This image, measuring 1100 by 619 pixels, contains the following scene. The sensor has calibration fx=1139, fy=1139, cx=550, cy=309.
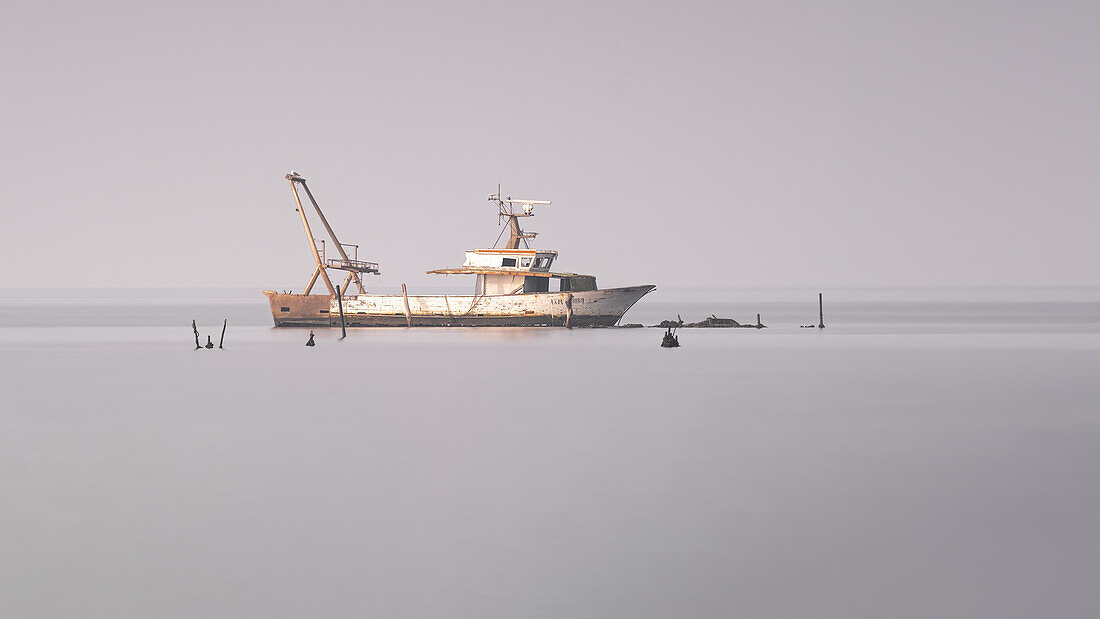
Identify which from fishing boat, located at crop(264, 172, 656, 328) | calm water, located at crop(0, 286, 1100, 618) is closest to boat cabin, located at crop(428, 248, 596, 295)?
fishing boat, located at crop(264, 172, 656, 328)

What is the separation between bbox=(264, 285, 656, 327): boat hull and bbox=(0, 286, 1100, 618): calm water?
3029cm

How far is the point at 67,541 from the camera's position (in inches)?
712

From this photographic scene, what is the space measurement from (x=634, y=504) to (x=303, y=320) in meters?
68.5

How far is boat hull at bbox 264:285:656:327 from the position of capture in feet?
251

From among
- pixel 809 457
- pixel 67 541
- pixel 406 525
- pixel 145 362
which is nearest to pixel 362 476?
pixel 406 525

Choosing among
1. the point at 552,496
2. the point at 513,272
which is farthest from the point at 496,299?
the point at 552,496

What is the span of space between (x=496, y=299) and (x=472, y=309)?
7.78 ft

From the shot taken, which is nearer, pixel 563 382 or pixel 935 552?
pixel 935 552

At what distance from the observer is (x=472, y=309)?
3066 inches

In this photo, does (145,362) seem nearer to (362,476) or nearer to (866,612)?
(362,476)

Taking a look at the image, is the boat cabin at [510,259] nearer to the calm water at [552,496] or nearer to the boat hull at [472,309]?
the boat hull at [472,309]

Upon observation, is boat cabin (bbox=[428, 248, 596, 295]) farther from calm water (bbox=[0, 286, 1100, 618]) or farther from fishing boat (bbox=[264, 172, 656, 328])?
calm water (bbox=[0, 286, 1100, 618])

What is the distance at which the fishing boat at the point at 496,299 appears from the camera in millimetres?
76688

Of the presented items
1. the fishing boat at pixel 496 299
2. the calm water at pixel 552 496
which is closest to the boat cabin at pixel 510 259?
the fishing boat at pixel 496 299
